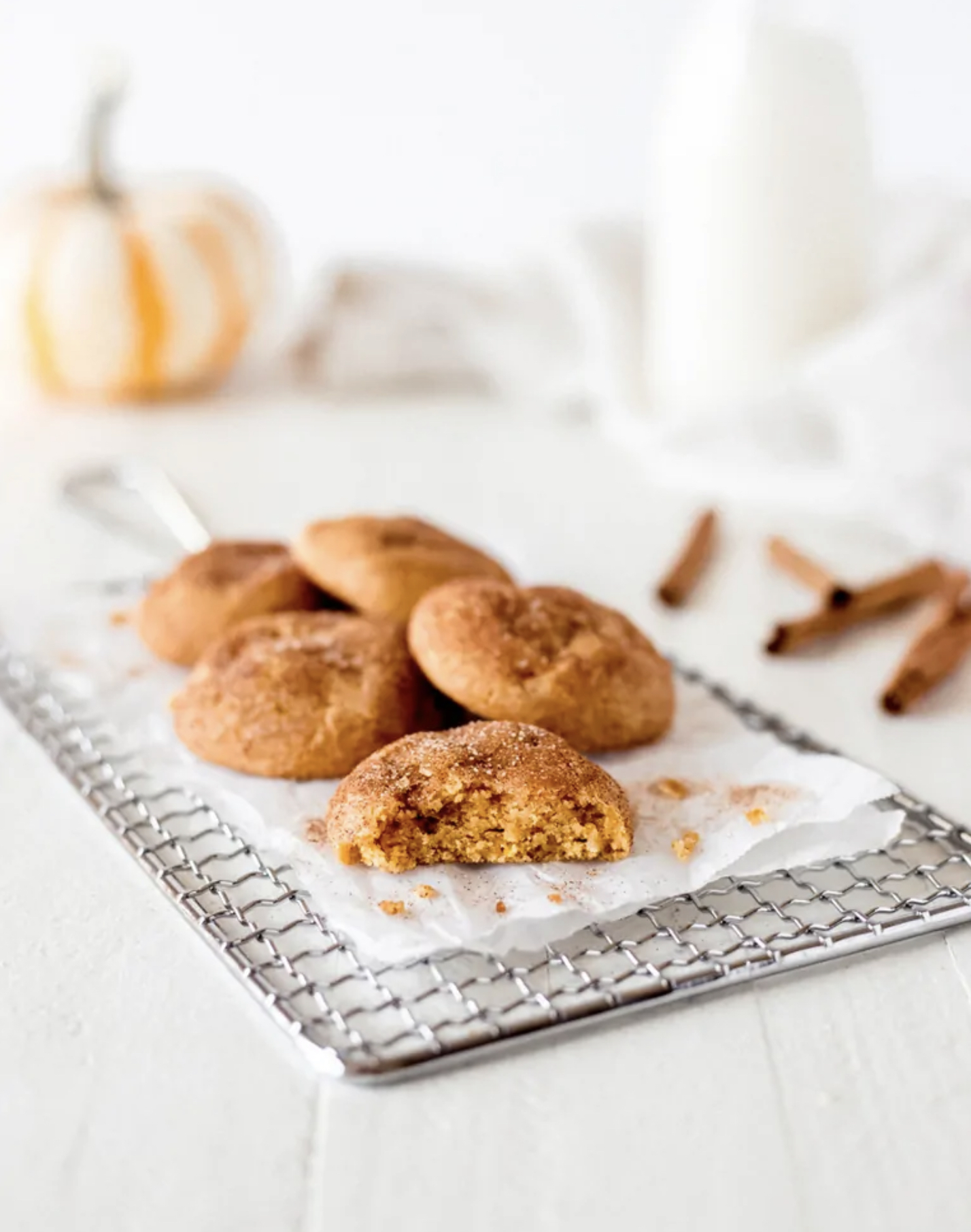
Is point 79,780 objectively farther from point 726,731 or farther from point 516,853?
point 726,731

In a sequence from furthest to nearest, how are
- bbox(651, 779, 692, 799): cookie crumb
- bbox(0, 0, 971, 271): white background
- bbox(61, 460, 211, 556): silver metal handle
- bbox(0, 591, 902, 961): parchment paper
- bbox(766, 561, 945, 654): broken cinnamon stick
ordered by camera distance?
bbox(0, 0, 971, 271): white background, bbox(61, 460, 211, 556): silver metal handle, bbox(766, 561, 945, 654): broken cinnamon stick, bbox(651, 779, 692, 799): cookie crumb, bbox(0, 591, 902, 961): parchment paper

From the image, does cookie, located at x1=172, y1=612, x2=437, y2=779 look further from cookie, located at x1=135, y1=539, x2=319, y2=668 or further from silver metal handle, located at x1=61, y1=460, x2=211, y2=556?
silver metal handle, located at x1=61, y1=460, x2=211, y2=556

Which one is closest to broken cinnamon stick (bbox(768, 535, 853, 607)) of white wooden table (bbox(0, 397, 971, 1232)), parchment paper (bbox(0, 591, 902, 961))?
parchment paper (bbox(0, 591, 902, 961))

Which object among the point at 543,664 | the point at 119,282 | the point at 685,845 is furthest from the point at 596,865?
the point at 119,282

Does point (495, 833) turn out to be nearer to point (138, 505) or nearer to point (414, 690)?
point (414, 690)

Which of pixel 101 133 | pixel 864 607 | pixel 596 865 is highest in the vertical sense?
pixel 101 133

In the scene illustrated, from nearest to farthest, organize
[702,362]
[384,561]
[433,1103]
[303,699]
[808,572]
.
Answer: [433,1103]
[303,699]
[384,561]
[808,572]
[702,362]

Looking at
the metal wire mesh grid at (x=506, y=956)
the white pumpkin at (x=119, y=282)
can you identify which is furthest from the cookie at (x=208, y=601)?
the white pumpkin at (x=119, y=282)
